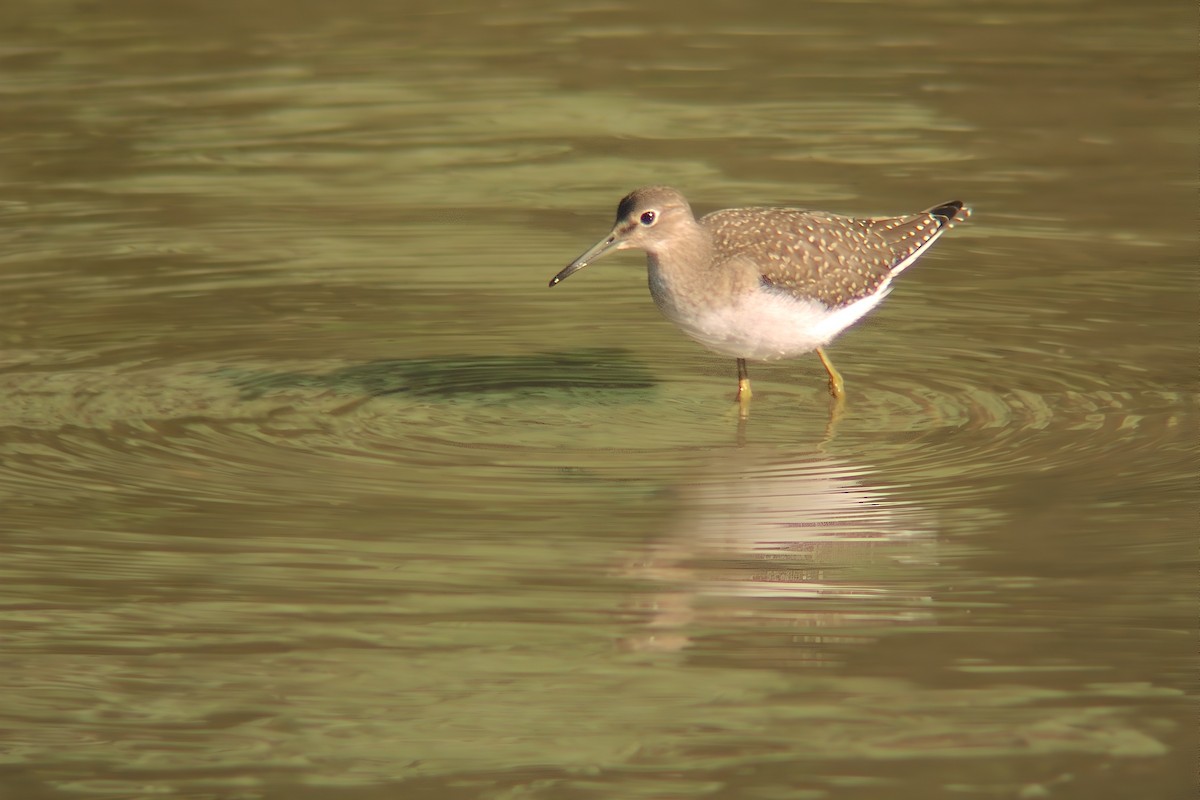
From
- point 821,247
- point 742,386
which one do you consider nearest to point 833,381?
point 742,386

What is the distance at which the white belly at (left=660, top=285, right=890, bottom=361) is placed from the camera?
376 inches

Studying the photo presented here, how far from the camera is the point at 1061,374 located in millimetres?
10117

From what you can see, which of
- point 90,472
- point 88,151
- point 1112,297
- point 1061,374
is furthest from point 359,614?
point 88,151

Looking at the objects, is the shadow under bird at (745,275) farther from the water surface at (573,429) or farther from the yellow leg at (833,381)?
the water surface at (573,429)

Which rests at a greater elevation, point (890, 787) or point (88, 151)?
point (88, 151)

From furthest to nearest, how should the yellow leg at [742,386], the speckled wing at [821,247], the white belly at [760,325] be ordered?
1. the yellow leg at [742,386]
2. the speckled wing at [821,247]
3. the white belly at [760,325]

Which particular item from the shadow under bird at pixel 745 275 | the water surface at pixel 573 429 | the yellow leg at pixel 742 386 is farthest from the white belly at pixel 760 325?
the water surface at pixel 573 429

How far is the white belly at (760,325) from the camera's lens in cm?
955

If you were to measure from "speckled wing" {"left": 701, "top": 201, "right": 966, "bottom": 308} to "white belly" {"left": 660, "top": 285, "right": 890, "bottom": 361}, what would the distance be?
94 millimetres

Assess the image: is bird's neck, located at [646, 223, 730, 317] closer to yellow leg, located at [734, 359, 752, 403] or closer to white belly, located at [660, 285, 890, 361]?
white belly, located at [660, 285, 890, 361]

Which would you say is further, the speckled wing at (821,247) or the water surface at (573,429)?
the speckled wing at (821,247)

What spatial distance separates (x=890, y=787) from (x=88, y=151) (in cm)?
1045

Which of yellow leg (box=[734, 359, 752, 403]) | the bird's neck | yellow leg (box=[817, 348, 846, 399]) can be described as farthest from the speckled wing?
yellow leg (box=[734, 359, 752, 403])

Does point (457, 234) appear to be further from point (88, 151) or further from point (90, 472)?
point (90, 472)
